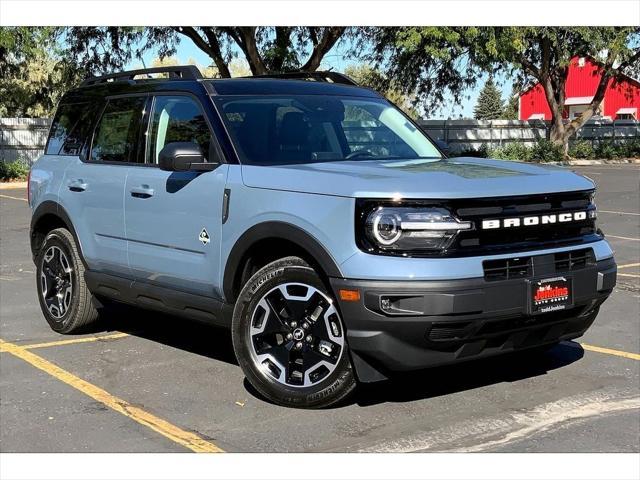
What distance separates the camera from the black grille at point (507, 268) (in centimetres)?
435

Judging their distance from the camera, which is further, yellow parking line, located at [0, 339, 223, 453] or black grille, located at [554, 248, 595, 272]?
black grille, located at [554, 248, 595, 272]

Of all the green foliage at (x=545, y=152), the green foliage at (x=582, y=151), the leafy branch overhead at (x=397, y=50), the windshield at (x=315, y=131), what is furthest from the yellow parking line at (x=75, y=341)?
the green foliage at (x=582, y=151)

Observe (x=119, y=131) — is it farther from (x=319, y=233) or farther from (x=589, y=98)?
(x=589, y=98)

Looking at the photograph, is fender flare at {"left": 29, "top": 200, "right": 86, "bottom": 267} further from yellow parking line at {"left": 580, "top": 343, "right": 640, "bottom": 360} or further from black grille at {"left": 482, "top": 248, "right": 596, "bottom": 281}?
yellow parking line at {"left": 580, "top": 343, "right": 640, "bottom": 360}

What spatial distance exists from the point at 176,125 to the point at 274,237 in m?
1.45

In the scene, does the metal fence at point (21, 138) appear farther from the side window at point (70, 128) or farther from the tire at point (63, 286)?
the tire at point (63, 286)

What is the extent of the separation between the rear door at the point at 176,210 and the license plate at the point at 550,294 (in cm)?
194

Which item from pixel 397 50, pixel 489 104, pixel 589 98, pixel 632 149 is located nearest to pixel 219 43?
pixel 397 50

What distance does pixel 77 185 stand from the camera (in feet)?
21.3

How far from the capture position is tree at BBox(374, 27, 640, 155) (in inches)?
1037

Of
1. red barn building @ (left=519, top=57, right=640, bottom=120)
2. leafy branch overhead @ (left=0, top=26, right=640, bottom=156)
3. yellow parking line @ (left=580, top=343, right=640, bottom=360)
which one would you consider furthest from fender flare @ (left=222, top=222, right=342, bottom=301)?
red barn building @ (left=519, top=57, right=640, bottom=120)

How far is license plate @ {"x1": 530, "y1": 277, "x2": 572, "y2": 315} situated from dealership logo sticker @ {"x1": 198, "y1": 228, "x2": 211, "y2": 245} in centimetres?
202

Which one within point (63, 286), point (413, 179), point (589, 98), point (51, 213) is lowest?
point (63, 286)

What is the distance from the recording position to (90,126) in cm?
671
